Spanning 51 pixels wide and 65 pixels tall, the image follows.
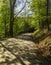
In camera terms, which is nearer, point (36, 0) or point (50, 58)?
point (50, 58)

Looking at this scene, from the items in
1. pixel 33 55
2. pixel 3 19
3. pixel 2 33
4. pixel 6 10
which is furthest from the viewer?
pixel 2 33

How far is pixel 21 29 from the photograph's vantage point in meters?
53.7

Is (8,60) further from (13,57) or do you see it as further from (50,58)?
(50,58)

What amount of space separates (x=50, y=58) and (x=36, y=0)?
1871cm

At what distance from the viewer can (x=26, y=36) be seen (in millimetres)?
28453

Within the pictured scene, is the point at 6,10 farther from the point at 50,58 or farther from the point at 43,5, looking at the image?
the point at 50,58

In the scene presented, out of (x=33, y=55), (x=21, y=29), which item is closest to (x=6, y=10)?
(x=21, y=29)

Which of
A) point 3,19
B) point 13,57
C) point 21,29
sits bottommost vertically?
point 21,29

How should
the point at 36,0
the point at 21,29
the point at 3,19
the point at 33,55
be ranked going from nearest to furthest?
the point at 33,55 → the point at 36,0 → the point at 3,19 → the point at 21,29

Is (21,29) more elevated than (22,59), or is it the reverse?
(22,59)

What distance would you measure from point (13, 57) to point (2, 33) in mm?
36609

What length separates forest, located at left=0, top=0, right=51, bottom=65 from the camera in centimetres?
1054

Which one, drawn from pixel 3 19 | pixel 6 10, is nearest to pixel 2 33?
pixel 3 19

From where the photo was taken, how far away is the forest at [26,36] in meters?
10.5
